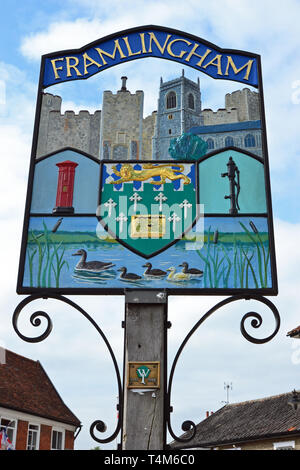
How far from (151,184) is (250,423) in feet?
65.6

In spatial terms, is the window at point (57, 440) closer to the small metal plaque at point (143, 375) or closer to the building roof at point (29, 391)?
the building roof at point (29, 391)

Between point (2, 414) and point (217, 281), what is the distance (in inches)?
658

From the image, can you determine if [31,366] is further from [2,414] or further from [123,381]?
[123,381]

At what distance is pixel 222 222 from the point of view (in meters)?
5.15

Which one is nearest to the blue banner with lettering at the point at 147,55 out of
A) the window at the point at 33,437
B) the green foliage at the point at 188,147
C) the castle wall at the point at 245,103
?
the castle wall at the point at 245,103

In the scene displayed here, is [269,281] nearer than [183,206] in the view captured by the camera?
Yes

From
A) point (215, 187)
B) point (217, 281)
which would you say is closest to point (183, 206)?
point (215, 187)

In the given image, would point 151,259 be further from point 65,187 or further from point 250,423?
point 250,423

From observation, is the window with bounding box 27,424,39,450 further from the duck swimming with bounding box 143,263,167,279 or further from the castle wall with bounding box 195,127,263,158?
the castle wall with bounding box 195,127,263,158

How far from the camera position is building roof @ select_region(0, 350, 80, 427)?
67.7ft

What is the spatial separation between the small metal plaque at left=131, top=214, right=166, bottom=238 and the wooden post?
61 cm

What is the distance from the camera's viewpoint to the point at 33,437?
20875 mm

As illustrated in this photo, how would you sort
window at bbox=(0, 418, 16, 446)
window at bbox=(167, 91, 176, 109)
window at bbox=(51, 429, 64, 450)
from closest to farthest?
1. window at bbox=(167, 91, 176, 109)
2. window at bbox=(0, 418, 16, 446)
3. window at bbox=(51, 429, 64, 450)

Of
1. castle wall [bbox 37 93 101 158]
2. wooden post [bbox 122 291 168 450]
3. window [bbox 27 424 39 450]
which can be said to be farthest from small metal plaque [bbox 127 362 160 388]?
window [bbox 27 424 39 450]
